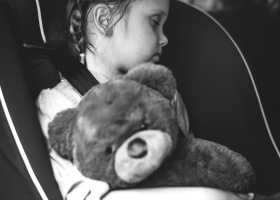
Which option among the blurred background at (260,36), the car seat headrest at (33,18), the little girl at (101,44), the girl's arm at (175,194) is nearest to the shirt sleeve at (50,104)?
the little girl at (101,44)

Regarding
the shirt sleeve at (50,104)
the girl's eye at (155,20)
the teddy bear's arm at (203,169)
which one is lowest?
the teddy bear's arm at (203,169)

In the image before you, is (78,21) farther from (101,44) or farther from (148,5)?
(148,5)

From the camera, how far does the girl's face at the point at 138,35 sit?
3.05 ft

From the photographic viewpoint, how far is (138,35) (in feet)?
3.04

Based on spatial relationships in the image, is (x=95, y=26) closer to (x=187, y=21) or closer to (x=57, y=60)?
(x=57, y=60)

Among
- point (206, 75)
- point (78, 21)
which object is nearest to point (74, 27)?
point (78, 21)

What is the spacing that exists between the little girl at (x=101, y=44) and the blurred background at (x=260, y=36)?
1.56 ft

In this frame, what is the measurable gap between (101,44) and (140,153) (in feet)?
1.59

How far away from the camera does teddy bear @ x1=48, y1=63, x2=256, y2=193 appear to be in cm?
59

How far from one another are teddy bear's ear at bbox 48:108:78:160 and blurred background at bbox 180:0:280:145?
93cm

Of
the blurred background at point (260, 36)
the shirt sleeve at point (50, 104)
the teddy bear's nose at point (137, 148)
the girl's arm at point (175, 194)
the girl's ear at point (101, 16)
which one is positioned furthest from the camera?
the blurred background at point (260, 36)

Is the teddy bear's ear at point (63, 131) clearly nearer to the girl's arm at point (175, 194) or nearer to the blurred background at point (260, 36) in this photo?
the girl's arm at point (175, 194)

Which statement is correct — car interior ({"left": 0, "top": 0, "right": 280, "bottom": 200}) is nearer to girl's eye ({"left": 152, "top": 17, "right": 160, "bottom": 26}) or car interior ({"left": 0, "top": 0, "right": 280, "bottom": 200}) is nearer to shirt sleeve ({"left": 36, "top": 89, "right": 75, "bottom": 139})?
shirt sleeve ({"left": 36, "top": 89, "right": 75, "bottom": 139})

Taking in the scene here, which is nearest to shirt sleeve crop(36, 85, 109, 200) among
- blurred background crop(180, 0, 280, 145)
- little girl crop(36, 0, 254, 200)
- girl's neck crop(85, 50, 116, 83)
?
little girl crop(36, 0, 254, 200)
